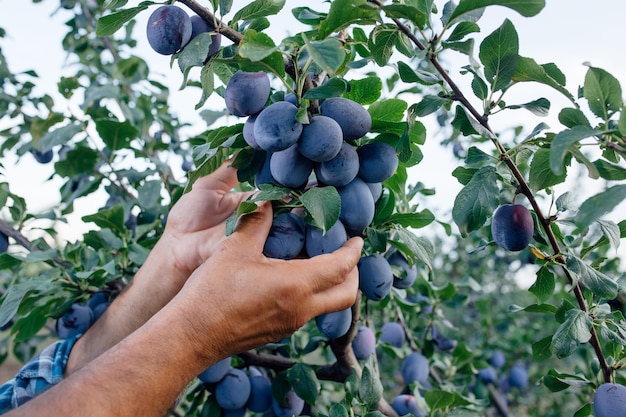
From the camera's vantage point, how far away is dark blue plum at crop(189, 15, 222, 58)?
0.84 metres

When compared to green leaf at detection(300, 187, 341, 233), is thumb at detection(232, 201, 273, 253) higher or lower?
lower

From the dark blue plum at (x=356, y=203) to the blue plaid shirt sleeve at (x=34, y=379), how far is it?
34.3 inches

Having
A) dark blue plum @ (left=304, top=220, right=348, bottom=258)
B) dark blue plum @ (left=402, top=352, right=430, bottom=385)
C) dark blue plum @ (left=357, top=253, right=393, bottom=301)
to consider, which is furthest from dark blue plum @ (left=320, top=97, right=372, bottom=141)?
dark blue plum @ (left=402, top=352, right=430, bottom=385)

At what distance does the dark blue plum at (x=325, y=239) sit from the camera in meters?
0.86

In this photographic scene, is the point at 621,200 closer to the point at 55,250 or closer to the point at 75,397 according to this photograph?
the point at 75,397

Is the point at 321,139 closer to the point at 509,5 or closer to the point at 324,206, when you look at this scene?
the point at 324,206

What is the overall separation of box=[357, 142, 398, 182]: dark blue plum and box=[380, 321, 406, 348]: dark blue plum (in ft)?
2.63

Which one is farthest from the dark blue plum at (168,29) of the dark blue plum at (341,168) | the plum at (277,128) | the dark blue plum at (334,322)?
the dark blue plum at (334,322)

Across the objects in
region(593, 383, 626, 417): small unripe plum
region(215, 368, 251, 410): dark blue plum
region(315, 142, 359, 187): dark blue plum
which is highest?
region(315, 142, 359, 187): dark blue plum

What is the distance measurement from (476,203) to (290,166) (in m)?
0.30

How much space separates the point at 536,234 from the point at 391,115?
340 millimetres

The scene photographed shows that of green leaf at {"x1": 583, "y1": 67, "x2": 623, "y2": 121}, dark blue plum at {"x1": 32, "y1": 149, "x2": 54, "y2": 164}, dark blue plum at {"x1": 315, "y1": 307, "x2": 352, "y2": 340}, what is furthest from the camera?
dark blue plum at {"x1": 32, "y1": 149, "x2": 54, "y2": 164}

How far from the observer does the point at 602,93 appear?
27.6 inches

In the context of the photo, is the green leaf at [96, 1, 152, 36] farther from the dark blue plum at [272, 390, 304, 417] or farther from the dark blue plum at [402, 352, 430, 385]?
the dark blue plum at [402, 352, 430, 385]
